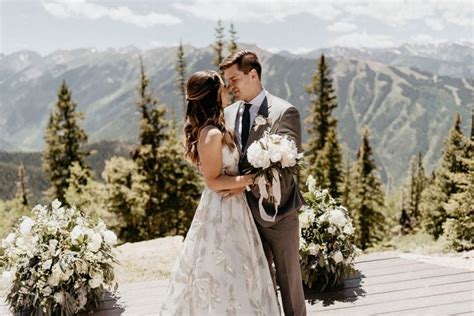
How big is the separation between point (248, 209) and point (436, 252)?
17.7 feet

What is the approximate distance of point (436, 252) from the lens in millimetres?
8672

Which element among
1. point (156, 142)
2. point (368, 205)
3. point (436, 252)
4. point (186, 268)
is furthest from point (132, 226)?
point (186, 268)

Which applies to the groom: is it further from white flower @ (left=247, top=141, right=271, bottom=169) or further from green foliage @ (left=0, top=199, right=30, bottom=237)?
Result: green foliage @ (left=0, top=199, right=30, bottom=237)

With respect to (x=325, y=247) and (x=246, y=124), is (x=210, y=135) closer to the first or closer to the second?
(x=246, y=124)

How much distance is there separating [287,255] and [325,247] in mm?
1730

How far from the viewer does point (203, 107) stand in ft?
14.5

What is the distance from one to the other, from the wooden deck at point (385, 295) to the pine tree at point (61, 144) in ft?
99.1

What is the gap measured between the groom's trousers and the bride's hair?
95cm

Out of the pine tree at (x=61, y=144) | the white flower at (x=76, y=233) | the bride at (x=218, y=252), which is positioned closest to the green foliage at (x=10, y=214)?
the pine tree at (x=61, y=144)

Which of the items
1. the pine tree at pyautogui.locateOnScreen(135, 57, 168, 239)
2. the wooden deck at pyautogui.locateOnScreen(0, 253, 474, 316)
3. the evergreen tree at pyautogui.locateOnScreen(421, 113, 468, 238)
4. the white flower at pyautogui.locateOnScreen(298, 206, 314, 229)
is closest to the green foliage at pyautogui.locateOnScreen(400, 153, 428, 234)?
the evergreen tree at pyautogui.locateOnScreen(421, 113, 468, 238)

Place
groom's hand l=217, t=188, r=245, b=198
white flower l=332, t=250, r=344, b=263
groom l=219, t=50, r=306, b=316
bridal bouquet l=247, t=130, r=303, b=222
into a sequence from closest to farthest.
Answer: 1. bridal bouquet l=247, t=130, r=303, b=222
2. groom l=219, t=50, r=306, b=316
3. groom's hand l=217, t=188, r=245, b=198
4. white flower l=332, t=250, r=344, b=263

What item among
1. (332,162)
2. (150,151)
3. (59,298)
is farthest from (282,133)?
(332,162)

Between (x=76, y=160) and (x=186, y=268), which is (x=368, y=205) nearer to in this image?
(x=76, y=160)

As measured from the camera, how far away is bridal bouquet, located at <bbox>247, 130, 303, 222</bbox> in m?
4.13
